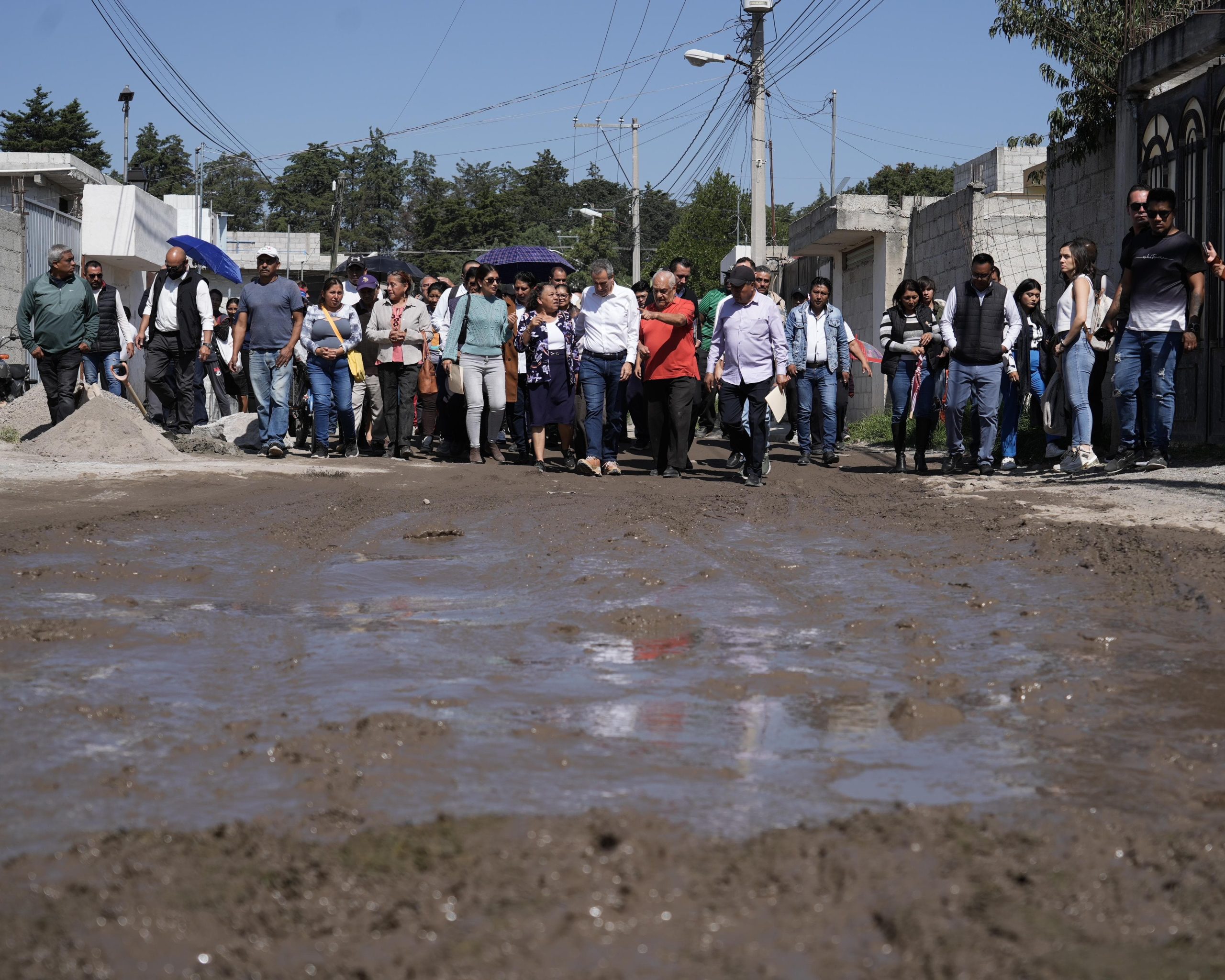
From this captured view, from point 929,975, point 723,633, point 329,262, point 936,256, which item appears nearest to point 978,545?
point 723,633

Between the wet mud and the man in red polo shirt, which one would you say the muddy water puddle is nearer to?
the wet mud

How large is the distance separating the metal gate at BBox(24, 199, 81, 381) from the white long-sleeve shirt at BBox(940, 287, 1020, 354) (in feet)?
53.2

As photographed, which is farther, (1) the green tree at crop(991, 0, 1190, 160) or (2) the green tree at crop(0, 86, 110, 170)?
(2) the green tree at crop(0, 86, 110, 170)

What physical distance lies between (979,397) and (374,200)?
301 ft

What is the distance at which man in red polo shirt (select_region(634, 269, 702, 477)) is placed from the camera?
10656mm

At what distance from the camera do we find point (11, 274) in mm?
22141

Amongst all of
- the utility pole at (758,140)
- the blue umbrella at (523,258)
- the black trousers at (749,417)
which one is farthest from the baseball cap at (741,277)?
the utility pole at (758,140)

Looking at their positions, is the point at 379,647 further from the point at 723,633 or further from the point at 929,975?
the point at 929,975

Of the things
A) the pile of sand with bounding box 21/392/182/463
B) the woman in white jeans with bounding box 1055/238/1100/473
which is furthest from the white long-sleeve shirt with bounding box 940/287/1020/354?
the pile of sand with bounding box 21/392/182/463

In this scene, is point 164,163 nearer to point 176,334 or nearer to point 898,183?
point 898,183

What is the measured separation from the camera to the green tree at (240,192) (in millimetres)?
95250

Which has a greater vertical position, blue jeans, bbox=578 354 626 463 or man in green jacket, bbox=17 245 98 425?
man in green jacket, bbox=17 245 98 425

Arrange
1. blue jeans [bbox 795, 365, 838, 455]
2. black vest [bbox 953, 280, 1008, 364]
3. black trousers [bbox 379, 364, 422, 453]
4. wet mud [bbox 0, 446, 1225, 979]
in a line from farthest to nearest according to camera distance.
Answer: black trousers [bbox 379, 364, 422, 453] → blue jeans [bbox 795, 365, 838, 455] → black vest [bbox 953, 280, 1008, 364] → wet mud [bbox 0, 446, 1225, 979]

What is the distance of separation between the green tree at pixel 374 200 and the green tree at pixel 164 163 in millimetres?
10908
